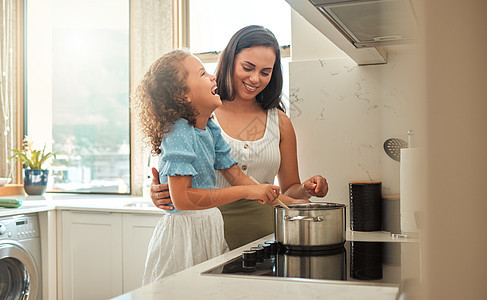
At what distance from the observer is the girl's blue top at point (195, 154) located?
1318 millimetres

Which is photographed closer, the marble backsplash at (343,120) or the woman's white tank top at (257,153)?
the woman's white tank top at (257,153)

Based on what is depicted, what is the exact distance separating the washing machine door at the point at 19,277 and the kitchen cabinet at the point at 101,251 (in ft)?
0.57

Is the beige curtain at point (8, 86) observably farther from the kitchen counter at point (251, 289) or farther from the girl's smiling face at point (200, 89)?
the kitchen counter at point (251, 289)

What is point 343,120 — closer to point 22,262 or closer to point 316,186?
point 316,186

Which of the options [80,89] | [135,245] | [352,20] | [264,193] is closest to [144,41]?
[80,89]

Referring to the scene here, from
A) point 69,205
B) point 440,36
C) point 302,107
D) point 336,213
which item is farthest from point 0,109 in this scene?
point 440,36

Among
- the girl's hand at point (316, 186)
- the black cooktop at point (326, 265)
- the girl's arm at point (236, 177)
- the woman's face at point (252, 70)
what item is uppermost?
the woman's face at point (252, 70)

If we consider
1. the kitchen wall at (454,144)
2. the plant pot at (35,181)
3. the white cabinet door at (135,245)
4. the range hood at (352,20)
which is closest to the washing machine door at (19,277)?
the white cabinet door at (135,245)

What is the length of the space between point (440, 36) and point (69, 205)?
9.90 feet

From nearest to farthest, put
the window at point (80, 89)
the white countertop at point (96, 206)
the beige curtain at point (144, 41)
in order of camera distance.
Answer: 1. the white countertop at point (96, 206)
2. the beige curtain at point (144, 41)
3. the window at point (80, 89)

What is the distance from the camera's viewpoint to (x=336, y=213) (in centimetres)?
119

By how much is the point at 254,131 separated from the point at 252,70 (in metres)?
0.21

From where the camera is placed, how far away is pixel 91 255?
288 cm

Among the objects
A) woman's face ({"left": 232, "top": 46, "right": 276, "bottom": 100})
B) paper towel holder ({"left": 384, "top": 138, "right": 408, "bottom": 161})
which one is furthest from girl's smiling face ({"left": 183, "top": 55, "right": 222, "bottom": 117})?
paper towel holder ({"left": 384, "top": 138, "right": 408, "bottom": 161})
